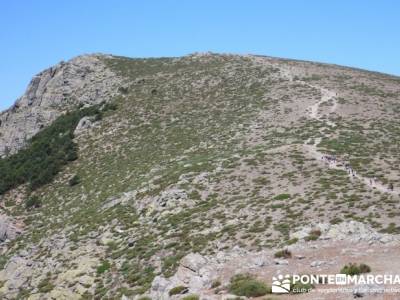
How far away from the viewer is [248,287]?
19.6 metres

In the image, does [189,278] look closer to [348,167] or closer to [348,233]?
[348,233]

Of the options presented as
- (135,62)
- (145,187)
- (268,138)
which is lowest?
(145,187)

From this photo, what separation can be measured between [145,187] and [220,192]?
887cm

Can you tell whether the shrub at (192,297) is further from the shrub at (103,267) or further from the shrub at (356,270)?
the shrub at (103,267)

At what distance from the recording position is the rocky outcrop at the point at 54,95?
8406 centimetres

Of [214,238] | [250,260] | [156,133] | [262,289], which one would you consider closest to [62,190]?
[156,133]

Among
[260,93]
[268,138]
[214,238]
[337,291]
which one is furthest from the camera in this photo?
[260,93]

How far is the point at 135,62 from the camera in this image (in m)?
97.8

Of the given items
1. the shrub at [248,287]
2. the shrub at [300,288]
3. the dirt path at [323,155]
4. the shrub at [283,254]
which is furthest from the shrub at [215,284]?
the dirt path at [323,155]

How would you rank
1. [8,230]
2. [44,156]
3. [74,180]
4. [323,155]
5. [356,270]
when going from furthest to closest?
1. [44,156]
2. [74,180]
3. [8,230]
4. [323,155]
5. [356,270]

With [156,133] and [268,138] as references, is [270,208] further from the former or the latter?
[156,133]

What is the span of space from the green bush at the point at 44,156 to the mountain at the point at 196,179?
0.29 m

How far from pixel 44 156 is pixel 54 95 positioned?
25.2 metres

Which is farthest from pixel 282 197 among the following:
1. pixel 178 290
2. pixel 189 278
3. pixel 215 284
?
pixel 178 290
